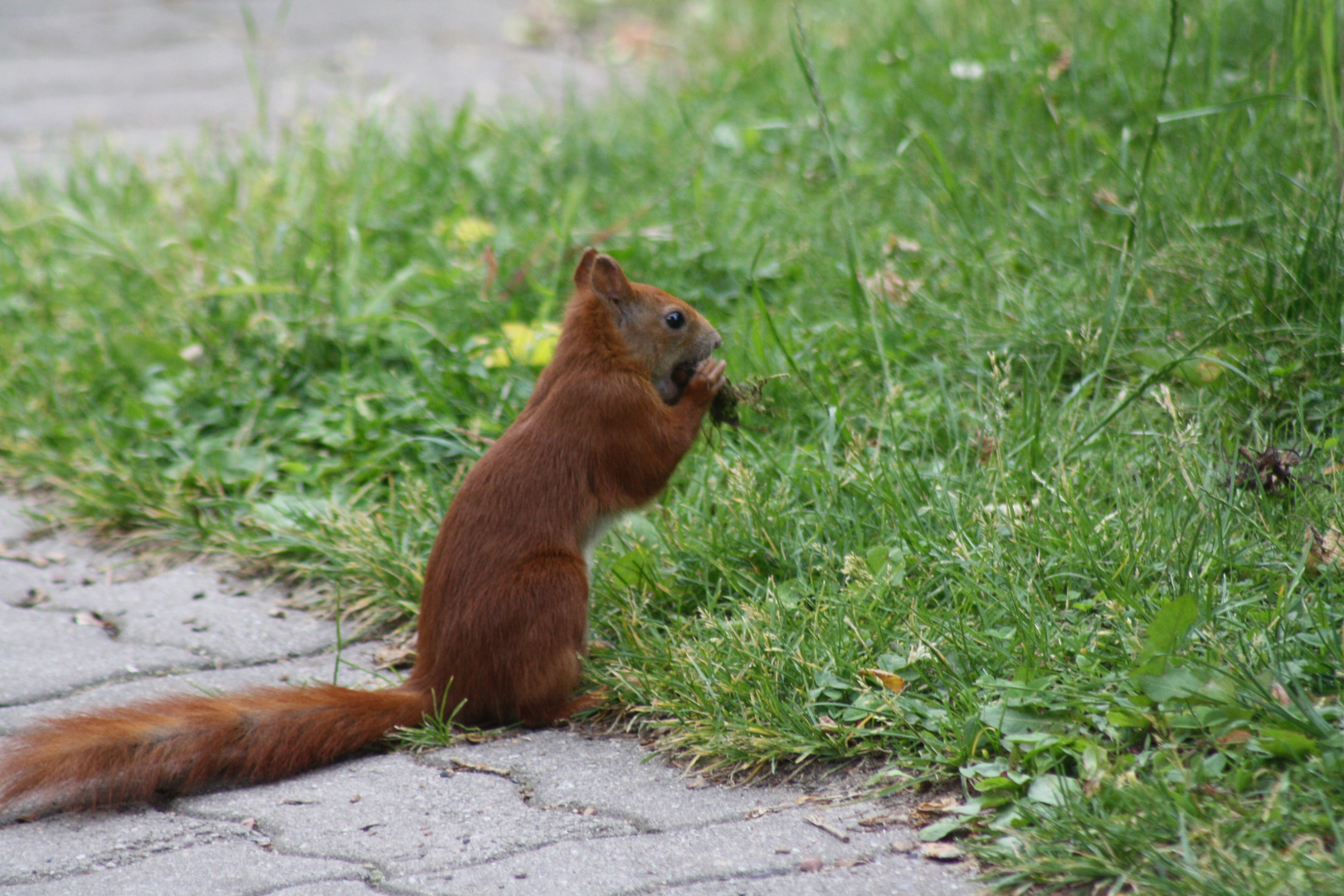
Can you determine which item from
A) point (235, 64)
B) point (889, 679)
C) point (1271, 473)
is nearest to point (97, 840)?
point (889, 679)

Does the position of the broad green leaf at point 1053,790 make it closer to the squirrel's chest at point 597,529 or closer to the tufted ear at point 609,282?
the squirrel's chest at point 597,529

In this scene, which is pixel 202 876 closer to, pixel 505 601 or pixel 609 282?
pixel 505 601

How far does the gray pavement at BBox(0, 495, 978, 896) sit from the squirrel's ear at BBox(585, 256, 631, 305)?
104 cm

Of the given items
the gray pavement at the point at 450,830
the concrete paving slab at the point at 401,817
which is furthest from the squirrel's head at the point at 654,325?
the concrete paving slab at the point at 401,817

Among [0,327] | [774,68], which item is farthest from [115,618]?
[774,68]

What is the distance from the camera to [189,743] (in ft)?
7.54

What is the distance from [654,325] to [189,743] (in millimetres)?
1399

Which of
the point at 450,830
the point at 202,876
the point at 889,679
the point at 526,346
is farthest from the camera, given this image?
the point at 526,346

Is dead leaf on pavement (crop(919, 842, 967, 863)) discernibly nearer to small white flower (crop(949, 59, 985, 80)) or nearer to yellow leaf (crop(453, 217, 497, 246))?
yellow leaf (crop(453, 217, 497, 246))

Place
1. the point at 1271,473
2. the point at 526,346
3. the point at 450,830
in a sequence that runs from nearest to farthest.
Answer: the point at 450,830 < the point at 1271,473 < the point at 526,346

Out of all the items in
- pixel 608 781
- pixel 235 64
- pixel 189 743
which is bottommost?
pixel 608 781

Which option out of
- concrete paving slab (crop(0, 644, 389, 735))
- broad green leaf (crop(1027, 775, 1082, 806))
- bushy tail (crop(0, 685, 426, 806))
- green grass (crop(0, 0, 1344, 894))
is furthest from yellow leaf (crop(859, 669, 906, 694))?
concrete paving slab (crop(0, 644, 389, 735))

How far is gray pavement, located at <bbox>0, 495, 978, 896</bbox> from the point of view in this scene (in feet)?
6.31

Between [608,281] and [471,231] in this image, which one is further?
[471,231]
